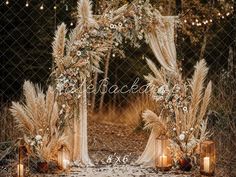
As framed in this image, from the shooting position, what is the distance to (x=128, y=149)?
24.8ft

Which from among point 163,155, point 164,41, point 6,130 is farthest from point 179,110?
point 6,130

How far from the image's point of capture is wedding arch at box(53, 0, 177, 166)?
587cm

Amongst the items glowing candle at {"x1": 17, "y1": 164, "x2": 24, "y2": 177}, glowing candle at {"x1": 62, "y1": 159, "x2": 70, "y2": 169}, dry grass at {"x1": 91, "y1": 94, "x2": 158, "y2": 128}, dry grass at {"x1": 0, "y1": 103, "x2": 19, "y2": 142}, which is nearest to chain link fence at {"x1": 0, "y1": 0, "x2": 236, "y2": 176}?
dry grass at {"x1": 91, "y1": 94, "x2": 158, "y2": 128}

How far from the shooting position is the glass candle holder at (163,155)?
589 cm

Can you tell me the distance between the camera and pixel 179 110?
598cm

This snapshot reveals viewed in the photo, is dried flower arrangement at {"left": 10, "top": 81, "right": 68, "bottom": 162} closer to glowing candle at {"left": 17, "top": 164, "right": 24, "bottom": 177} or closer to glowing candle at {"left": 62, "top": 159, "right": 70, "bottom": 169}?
glowing candle at {"left": 62, "top": 159, "right": 70, "bottom": 169}

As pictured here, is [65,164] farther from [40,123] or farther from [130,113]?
[130,113]

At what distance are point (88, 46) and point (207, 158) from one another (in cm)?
177

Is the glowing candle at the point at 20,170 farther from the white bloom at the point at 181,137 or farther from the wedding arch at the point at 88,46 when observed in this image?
the white bloom at the point at 181,137

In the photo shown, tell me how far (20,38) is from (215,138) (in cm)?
425

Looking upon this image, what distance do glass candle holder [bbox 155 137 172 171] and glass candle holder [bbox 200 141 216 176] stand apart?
0.46m

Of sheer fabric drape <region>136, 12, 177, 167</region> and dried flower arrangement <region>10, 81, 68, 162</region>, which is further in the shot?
sheer fabric drape <region>136, 12, 177, 167</region>

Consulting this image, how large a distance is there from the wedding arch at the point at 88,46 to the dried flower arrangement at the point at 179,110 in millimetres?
191

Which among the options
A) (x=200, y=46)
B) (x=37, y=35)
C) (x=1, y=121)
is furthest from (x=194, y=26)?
(x=1, y=121)
